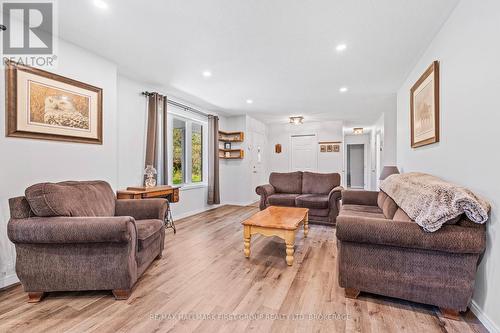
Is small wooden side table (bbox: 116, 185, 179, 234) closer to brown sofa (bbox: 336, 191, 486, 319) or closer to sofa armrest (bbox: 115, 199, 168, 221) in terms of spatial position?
sofa armrest (bbox: 115, 199, 168, 221)

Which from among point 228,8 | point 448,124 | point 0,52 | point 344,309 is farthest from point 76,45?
point 448,124

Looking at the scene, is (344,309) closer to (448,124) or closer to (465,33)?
(448,124)

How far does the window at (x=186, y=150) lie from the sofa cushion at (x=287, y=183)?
1781mm

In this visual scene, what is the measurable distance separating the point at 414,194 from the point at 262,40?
208cm

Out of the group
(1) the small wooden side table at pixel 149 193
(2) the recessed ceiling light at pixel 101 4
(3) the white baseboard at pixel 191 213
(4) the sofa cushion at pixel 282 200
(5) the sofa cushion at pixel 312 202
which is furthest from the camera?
(3) the white baseboard at pixel 191 213

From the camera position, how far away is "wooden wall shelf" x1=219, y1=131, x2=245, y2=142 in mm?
6046

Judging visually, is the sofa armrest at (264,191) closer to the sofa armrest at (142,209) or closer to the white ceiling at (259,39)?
the white ceiling at (259,39)

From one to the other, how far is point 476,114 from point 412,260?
1149 millimetres

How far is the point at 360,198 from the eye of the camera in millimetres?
3525

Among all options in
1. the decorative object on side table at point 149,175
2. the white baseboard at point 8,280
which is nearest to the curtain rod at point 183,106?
the decorative object on side table at point 149,175

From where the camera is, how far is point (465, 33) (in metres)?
1.82

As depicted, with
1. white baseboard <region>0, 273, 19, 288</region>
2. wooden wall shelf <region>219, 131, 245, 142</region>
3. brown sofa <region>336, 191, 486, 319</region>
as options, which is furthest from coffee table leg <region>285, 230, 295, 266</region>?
wooden wall shelf <region>219, 131, 245, 142</region>

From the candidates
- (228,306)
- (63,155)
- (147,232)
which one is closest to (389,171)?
(228,306)

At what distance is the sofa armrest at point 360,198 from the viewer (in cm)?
347
